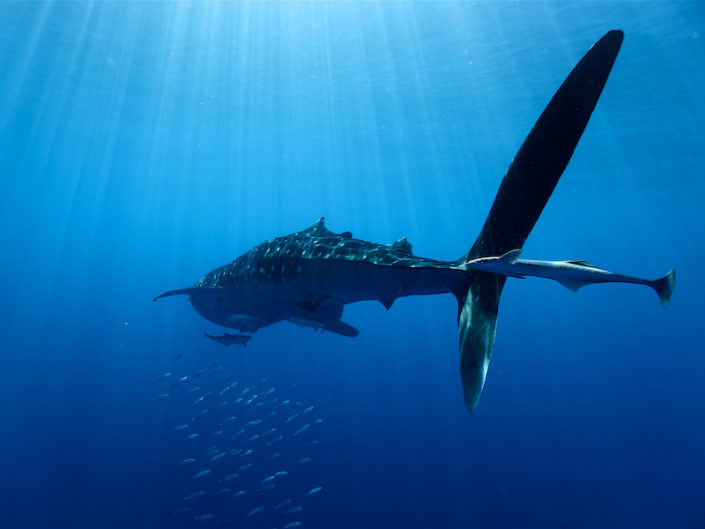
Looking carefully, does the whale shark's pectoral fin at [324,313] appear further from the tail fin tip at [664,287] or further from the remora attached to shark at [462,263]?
the tail fin tip at [664,287]

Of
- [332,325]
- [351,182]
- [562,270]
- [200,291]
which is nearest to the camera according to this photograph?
[562,270]

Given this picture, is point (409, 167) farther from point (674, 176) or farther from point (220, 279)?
point (220, 279)

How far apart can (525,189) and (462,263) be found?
0.88 metres

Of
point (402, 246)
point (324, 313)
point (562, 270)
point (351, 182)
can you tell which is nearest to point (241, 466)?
point (324, 313)

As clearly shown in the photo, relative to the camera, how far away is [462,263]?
138 inches

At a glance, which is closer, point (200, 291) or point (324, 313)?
point (324, 313)

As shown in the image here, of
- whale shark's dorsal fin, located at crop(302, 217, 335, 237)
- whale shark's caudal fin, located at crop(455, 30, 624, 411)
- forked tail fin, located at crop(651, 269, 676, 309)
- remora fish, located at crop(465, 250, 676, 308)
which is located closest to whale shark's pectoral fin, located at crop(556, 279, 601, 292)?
remora fish, located at crop(465, 250, 676, 308)

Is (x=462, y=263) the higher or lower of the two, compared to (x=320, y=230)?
lower

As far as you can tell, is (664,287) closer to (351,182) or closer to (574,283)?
(574,283)

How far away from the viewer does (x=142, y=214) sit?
110 metres

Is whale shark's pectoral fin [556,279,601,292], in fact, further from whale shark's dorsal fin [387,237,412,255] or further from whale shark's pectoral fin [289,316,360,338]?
whale shark's pectoral fin [289,316,360,338]

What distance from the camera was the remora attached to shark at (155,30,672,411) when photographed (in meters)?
2.54

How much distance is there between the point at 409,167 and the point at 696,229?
4975 centimetres

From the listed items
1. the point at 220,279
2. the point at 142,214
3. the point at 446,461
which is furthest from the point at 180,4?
the point at 142,214
